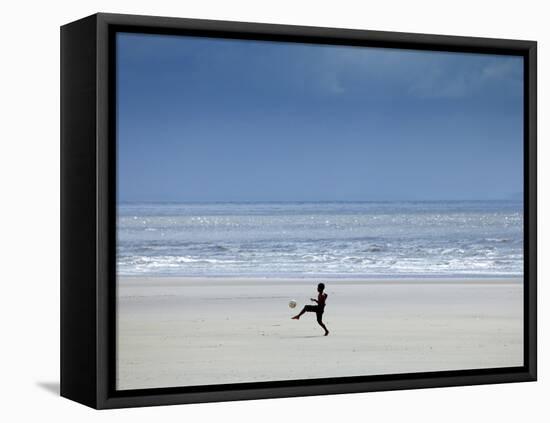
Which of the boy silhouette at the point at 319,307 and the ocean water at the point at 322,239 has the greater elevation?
the ocean water at the point at 322,239

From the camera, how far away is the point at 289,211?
12438 mm

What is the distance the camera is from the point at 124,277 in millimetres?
11766

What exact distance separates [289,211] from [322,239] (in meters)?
0.54

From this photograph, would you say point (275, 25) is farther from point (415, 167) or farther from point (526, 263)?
point (526, 263)

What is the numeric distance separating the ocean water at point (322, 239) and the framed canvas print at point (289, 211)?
2 cm

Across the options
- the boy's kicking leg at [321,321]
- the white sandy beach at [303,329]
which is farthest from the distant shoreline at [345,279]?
the boy's kicking leg at [321,321]

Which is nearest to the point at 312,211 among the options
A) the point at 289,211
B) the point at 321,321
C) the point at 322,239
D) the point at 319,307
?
the point at 289,211

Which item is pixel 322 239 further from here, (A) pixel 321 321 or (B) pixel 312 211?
(A) pixel 321 321

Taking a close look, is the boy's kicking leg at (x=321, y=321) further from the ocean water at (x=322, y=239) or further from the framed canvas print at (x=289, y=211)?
the ocean water at (x=322, y=239)

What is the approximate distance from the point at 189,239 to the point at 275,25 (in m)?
1.81

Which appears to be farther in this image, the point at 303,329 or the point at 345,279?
the point at 345,279

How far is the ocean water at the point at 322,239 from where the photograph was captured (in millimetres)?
11953

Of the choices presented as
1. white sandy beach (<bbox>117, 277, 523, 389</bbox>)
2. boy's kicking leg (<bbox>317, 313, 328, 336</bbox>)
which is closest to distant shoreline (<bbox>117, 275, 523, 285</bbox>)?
white sandy beach (<bbox>117, 277, 523, 389</bbox>)

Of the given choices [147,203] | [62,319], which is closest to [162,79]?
[147,203]
